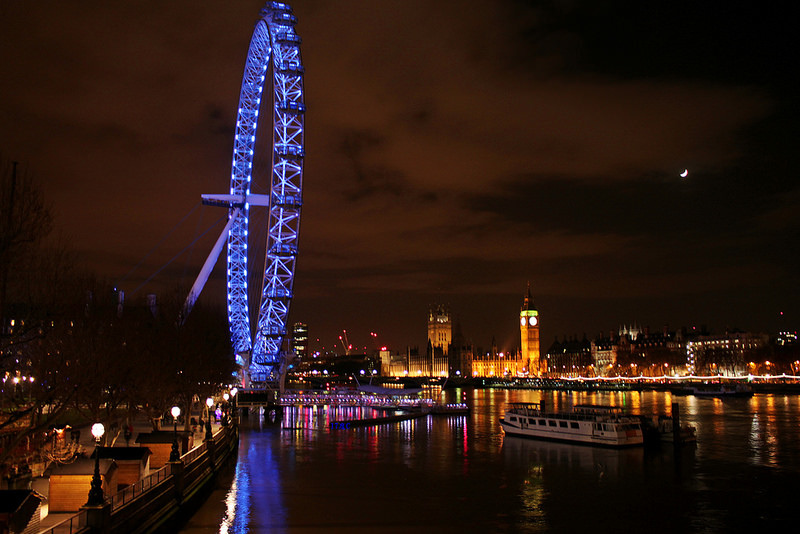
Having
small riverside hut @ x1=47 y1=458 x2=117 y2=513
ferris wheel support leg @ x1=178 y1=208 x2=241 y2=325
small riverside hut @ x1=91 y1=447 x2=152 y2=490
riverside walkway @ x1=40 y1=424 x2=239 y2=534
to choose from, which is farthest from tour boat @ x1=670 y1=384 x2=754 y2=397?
small riverside hut @ x1=47 y1=458 x2=117 y2=513

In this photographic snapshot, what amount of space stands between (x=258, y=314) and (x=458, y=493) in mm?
33895

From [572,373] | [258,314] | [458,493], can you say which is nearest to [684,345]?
[572,373]

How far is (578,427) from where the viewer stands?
144 ft

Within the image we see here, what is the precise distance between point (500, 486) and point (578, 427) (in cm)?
1652

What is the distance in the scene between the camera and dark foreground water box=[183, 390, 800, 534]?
22.5 metres

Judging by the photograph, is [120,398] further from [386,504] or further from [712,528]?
[712,528]

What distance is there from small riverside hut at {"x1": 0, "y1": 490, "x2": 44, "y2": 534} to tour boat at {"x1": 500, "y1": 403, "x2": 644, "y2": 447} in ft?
110

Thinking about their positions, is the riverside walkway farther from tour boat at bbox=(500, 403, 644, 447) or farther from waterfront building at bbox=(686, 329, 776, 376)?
waterfront building at bbox=(686, 329, 776, 376)

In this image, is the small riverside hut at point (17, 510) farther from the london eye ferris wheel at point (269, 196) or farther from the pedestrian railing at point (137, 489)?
the london eye ferris wheel at point (269, 196)

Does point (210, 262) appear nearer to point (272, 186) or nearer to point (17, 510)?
point (272, 186)

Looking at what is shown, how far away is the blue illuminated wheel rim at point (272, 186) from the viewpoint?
2037 inches

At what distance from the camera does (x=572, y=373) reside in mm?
194875

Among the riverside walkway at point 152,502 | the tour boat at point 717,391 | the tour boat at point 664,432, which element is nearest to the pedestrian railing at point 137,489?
the riverside walkway at point 152,502

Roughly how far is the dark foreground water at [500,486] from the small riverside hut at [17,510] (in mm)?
7424
